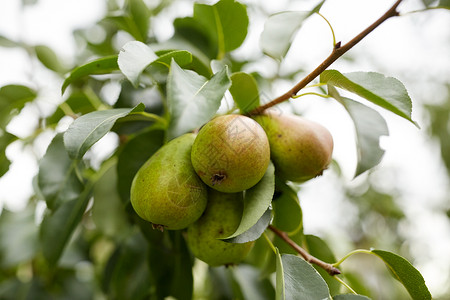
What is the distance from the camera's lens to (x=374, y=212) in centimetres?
232

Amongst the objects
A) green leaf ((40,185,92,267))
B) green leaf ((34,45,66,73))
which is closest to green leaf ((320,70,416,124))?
green leaf ((40,185,92,267))

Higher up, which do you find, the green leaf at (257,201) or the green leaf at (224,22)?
the green leaf at (224,22)

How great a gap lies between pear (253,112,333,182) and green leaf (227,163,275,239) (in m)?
0.04

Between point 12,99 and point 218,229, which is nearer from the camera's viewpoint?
point 218,229

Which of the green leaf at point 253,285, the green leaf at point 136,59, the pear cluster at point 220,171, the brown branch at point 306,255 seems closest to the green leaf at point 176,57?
the green leaf at point 136,59

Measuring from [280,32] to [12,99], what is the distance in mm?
641

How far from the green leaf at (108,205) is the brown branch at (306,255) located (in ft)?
1.42

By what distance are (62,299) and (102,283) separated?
0.69 ft

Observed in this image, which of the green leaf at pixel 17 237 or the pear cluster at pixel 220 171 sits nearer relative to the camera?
the pear cluster at pixel 220 171

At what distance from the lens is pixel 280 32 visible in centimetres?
76

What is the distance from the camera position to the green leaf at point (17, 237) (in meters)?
1.05

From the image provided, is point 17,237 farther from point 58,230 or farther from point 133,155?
point 133,155

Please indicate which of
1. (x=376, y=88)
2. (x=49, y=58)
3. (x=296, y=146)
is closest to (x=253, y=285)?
(x=296, y=146)

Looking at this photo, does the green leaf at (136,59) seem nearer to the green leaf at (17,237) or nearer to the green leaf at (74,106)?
the green leaf at (74,106)
